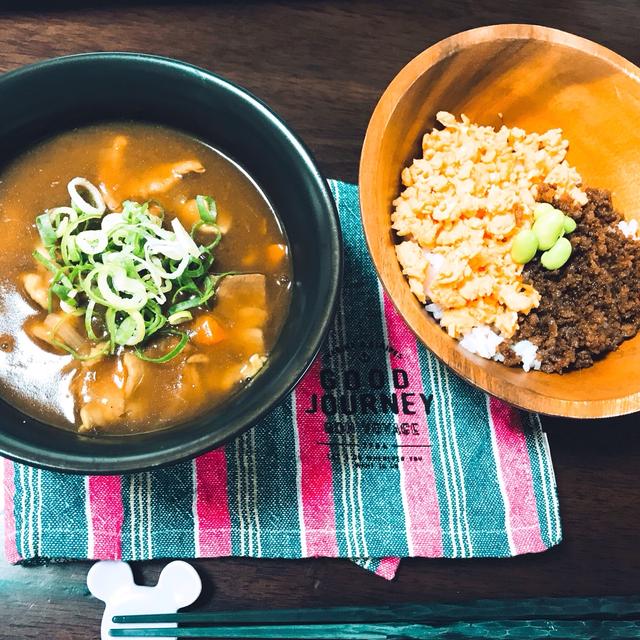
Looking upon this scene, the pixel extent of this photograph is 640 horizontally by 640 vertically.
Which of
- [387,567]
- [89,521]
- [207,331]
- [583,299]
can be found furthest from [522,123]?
[89,521]

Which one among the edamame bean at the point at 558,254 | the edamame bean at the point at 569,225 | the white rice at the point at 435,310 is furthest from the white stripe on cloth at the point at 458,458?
the edamame bean at the point at 569,225

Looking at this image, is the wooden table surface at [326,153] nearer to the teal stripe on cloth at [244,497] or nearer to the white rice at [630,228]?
the teal stripe on cloth at [244,497]

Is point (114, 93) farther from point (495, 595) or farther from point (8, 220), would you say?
point (495, 595)

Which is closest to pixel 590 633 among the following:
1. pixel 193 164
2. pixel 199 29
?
pixel 193 164

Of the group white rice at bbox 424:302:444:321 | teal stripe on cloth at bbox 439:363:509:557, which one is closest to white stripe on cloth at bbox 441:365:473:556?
teal stripe on cloth at bbox 439:363:509:557

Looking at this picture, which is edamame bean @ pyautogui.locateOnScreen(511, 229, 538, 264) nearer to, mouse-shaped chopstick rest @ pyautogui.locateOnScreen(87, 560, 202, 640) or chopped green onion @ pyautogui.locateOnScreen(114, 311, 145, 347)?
chopped green onion @ pyautogui.locateOnScreen(114, 311, 145, 347)

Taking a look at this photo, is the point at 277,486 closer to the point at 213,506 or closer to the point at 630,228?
the point at 213,506
